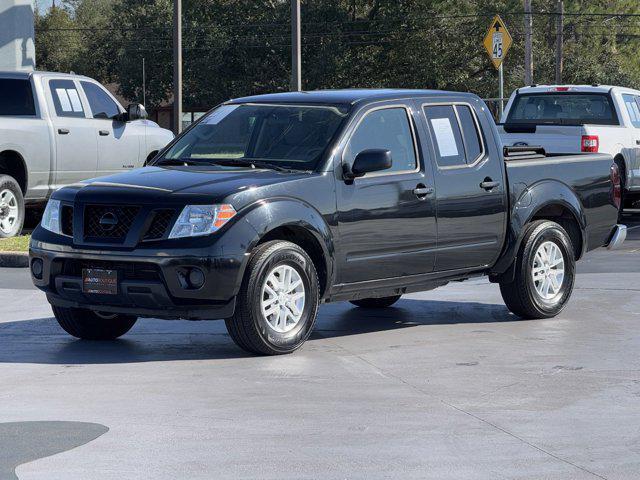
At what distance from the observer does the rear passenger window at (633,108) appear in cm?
2123

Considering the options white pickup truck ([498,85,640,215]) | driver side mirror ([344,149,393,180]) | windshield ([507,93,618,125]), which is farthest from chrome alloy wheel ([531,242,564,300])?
windshield ([507,93,618,125])

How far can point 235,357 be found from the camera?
901 centimetres

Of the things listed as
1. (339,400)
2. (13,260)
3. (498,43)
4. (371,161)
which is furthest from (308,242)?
(498,43)

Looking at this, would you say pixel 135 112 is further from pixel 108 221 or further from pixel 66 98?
pixel 108 221

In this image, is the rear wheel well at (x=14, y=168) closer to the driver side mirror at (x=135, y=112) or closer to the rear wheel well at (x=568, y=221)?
the driver side mirror at (x=135, y=112)

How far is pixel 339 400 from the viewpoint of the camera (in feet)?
24.6

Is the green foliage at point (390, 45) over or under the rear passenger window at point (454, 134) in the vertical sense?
over

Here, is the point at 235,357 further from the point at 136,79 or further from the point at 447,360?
the point at 136,79

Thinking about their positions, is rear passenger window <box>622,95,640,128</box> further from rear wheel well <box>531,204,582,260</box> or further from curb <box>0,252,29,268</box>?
curb <box>0,252,29,268</box>

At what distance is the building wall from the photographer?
2781 centimetres

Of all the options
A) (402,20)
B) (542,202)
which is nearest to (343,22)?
(402,20)

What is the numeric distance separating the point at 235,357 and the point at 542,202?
3221mm

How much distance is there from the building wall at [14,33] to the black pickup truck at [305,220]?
18.5 metres

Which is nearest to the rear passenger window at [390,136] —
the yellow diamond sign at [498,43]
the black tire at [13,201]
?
the black tire at [13,201]
